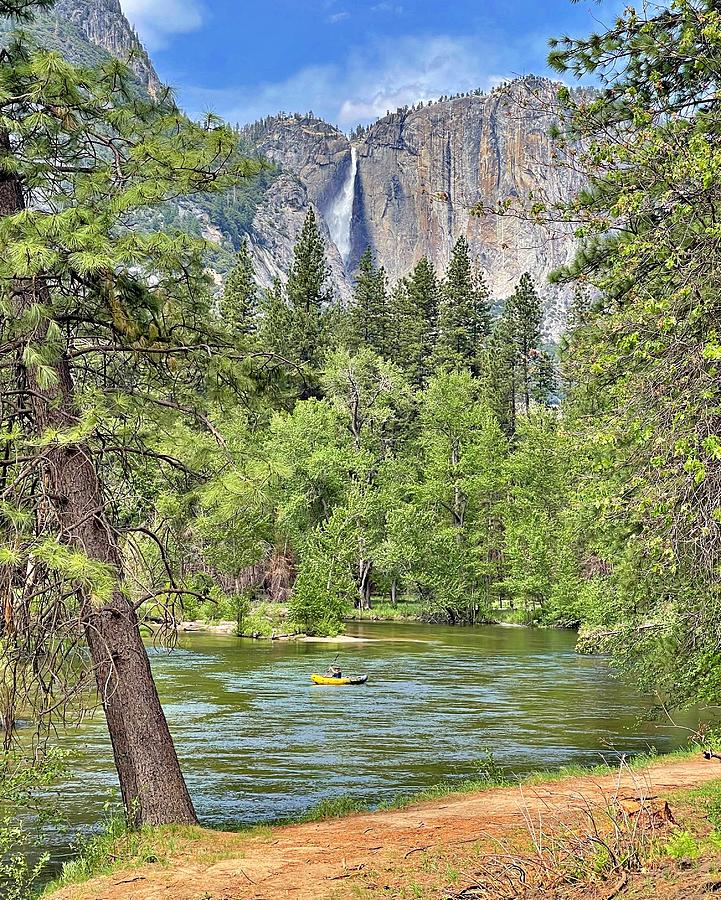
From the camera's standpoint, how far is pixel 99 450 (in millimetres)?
9109

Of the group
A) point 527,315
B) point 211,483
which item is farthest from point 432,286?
point 211,483

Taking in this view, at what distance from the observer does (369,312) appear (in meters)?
71.0

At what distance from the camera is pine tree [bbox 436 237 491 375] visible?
72000mm

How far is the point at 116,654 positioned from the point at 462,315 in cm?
6543

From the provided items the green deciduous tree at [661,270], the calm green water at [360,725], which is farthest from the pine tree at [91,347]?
the green deciduous tree at [661,270]

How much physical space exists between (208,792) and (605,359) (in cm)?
923

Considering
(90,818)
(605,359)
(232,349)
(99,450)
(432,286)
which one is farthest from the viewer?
(432,286)

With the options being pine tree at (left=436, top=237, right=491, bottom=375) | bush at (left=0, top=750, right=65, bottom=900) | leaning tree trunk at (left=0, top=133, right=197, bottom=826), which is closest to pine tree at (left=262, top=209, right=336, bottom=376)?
pine tree at (left=436, top=237, right=491, bottom=375)

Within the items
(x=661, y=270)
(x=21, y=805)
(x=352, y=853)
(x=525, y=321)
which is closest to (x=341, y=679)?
(x=21, y=805)

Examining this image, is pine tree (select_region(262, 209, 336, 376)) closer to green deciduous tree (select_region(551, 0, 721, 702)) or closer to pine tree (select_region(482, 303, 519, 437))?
pine tree (select_region(482, 303, 519, 437))

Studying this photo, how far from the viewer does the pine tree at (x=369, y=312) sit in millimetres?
70562

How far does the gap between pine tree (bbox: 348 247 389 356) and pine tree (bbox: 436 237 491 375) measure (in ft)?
14.4

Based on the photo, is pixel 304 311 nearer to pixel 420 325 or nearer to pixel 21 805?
pixel 420 325

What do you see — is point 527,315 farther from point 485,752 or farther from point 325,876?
point 325,876
